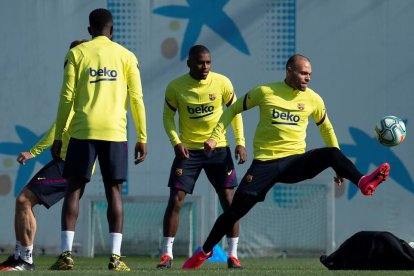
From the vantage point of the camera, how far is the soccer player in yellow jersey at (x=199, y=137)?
10.5 metres

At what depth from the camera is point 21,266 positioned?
9133 mm

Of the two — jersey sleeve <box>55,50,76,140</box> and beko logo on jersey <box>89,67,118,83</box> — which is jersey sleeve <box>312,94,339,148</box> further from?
jersey sleeve <box>55,50,76,140</box>

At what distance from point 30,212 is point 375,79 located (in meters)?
5.35

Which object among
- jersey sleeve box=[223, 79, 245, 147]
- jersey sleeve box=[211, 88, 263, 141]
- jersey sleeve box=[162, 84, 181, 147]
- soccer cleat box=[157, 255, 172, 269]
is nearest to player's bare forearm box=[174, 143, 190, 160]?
jersey sleeve box=[162, 84, 181, 147]

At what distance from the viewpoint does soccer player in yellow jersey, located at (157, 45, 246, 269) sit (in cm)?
1047

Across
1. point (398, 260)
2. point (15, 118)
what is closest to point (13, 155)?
point (15, 118)

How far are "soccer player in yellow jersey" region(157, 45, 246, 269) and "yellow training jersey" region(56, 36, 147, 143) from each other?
183cm

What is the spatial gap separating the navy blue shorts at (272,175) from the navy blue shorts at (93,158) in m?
1.30

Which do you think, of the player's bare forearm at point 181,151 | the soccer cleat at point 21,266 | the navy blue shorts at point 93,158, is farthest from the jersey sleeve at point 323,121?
the soccer cleat at point 21,266

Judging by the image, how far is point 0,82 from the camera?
44.3 ft

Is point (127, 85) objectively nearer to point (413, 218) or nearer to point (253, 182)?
point (253, 182)

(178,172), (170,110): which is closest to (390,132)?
(178,172)

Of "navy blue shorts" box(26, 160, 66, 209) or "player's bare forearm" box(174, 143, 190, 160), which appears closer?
"navy blue shorts" box(26, 160, 66, 209)

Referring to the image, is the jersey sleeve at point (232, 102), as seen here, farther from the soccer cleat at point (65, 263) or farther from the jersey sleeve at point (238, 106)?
the soccer cleat at point (65, 263)
